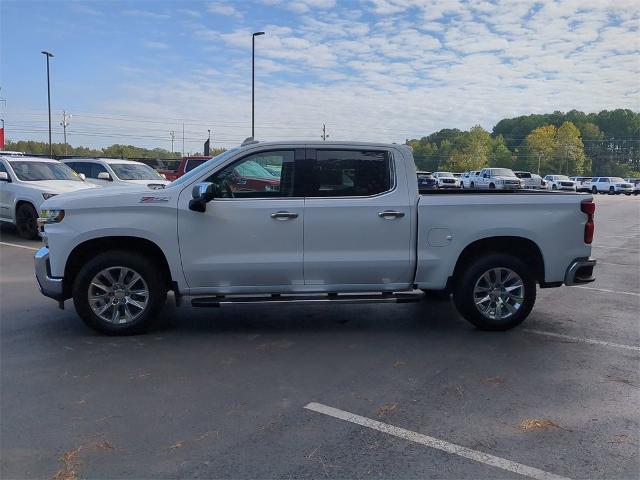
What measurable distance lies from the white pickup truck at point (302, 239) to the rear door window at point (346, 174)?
1cm

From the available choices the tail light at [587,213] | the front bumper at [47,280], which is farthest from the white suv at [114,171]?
the tail light at [587,213]

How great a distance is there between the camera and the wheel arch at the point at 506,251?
5945mm

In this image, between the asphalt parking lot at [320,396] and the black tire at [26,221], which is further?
the black tire at [26,221]

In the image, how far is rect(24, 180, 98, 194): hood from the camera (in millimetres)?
12109

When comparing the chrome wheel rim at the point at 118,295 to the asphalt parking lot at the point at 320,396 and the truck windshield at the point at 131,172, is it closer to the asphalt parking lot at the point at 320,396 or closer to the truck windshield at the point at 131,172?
the asphalt parking lot at the point at 320,396

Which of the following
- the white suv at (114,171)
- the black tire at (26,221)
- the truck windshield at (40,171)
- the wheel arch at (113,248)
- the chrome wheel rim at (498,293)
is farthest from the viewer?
the white suv at (114,171)

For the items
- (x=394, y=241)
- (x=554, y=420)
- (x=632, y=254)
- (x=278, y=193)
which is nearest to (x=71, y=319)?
(x=278, y=193)

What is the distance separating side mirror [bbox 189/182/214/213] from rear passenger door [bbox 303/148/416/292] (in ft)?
3.15

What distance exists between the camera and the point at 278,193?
18.7 feet

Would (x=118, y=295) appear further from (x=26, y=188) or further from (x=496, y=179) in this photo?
(x=496, y=179)

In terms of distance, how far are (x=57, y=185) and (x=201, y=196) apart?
28.4 feet

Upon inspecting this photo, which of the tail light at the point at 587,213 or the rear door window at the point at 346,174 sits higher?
the rear door window at the point at 346,174

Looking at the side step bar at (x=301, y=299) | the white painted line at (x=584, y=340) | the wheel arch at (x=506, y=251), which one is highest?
the wheel arch at (x=506, y=251)

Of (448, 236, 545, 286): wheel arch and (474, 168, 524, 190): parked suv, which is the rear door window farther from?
(474, 168, 524, 190): parked suv
